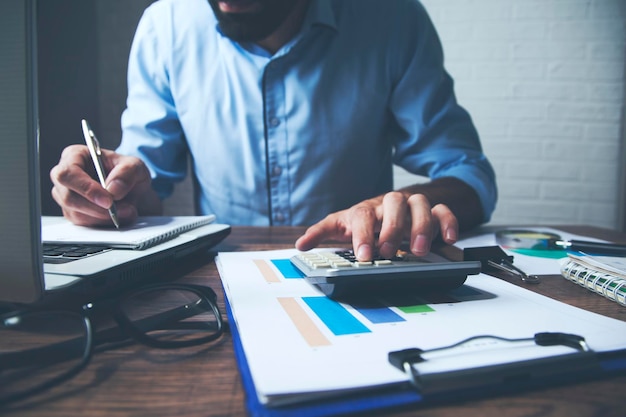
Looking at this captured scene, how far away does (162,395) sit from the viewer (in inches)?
9.2

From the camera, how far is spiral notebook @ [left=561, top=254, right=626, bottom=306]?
0.39m

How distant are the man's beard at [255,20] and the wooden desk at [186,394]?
764 millimetres

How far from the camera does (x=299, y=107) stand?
0.98m

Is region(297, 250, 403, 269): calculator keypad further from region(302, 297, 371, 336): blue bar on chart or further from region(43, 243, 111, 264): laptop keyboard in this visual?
region(43, 243, 111, 264): laptop keyboard

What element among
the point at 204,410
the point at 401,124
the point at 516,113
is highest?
the point at 516,113

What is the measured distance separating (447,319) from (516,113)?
78.0 inches

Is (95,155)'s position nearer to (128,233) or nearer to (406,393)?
(128,233)

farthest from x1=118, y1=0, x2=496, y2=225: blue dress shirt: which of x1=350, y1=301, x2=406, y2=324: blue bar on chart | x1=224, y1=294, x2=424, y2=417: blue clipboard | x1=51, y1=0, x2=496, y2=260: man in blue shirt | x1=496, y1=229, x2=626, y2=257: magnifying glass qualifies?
x1=224, y1=294, x2=424, y2=417: blue clipboard

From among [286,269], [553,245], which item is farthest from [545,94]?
[286,269]

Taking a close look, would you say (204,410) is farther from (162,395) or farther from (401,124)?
(401,124)

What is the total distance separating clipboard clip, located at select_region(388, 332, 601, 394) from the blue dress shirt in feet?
2.37

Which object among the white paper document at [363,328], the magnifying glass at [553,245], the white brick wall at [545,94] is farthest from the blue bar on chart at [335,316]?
the white brick wall at [545,94]

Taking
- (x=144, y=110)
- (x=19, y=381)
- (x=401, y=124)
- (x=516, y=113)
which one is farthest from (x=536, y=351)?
(x=516, y=113)

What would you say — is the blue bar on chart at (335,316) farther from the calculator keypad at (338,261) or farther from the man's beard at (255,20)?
the man's beard at (255,20)
